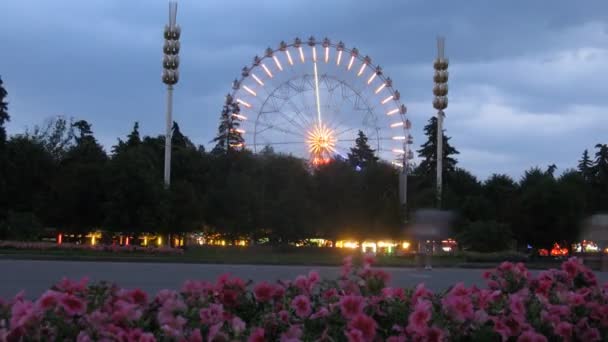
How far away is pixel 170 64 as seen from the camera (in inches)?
2119

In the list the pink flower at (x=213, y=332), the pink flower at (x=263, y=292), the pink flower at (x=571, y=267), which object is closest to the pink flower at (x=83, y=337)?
the pink flower at (x=213, y=332)

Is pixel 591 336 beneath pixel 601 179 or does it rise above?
beneath

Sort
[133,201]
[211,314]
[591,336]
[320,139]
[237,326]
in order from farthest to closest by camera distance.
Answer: [320,139], [133,201], [591,336], [211,314], [237,326]

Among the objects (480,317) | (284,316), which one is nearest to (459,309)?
(480,317)

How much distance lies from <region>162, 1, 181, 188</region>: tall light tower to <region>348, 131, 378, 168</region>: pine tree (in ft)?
40.4

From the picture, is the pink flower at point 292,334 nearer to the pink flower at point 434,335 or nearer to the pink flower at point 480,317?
the pink flower at point 434,335

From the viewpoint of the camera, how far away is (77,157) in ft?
202

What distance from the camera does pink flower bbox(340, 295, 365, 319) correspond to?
15.0 ft

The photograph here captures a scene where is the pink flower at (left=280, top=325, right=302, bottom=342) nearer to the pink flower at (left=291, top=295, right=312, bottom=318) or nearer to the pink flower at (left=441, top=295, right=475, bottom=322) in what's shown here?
the pink flower at (left=291, top=295, right=312, bottom=318)

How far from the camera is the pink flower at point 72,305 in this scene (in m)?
4.48

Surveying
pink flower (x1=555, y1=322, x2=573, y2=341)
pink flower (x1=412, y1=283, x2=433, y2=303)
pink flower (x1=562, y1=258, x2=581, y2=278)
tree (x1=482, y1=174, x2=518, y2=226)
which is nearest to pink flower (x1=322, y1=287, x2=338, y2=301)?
pink flower (x1=412, y1=283, x2=433, y2=303)

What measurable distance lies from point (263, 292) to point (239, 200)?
47222mm

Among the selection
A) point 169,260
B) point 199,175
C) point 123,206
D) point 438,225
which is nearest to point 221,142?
point 199,175

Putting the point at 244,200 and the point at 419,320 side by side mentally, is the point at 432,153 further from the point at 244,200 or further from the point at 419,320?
the point at 419,320
